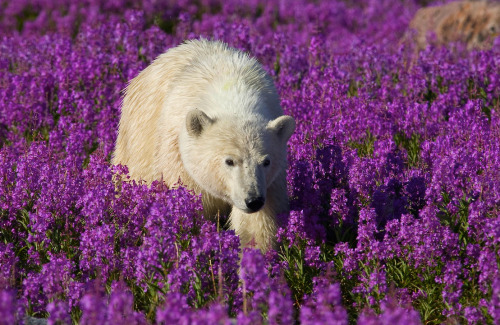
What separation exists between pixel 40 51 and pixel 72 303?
597 centimetres

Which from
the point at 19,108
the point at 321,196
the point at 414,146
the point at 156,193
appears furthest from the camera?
the point at 19,108

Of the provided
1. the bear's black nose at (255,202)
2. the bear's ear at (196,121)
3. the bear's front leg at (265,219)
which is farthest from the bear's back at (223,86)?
the bear's black nose at (255,202)

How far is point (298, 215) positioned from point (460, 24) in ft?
29.9

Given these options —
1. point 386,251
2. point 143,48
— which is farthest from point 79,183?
point 143,48

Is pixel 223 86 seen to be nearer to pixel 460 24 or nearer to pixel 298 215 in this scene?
pixel 298 215

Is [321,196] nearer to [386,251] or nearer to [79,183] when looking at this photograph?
[386,251]

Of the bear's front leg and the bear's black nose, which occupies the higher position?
the bear's black nose

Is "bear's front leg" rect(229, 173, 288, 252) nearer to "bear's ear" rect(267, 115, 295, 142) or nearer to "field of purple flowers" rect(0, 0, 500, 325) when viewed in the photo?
"field of purple flowers" rect(0, 0, 500, 325)

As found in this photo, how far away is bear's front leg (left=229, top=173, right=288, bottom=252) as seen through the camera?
18.3 feet

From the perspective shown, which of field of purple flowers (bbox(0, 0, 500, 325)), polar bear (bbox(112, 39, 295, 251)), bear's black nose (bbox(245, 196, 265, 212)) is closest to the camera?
field of purple flowers (bbox(0, 0, 500, 325))

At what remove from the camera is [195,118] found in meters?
5.48

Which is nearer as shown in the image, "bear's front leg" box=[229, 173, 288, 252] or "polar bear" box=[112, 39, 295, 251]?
"polar bear" box=[112, 39, 295, 251]

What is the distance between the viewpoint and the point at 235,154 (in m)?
5.32

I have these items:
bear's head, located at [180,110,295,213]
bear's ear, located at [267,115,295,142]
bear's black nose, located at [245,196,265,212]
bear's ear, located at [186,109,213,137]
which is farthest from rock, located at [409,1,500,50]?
bear's black nose, located at [245,196,265,212]
